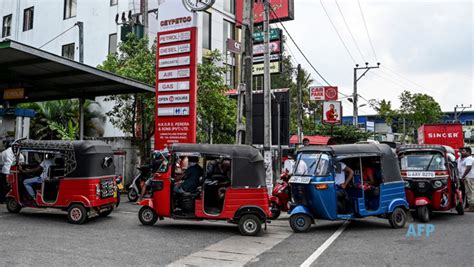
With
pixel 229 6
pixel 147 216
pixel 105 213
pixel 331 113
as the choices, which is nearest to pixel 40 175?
pixel 105 213

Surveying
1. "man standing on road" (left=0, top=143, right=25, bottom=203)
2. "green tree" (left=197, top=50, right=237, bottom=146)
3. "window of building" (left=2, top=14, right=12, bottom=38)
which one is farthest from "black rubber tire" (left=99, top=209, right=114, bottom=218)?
"window of building" (left=2, top=14, right=12, bottom=38)

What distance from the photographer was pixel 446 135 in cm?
2533

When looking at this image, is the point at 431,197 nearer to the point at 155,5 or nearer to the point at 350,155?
the point at 350,155

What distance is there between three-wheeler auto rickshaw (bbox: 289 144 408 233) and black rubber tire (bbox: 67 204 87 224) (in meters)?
4.72

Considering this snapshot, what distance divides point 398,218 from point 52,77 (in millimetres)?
12009

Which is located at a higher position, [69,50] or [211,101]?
[69,50]

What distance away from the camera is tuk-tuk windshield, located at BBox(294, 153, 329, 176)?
934cm

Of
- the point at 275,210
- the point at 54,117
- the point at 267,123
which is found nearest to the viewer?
the point at 275,210

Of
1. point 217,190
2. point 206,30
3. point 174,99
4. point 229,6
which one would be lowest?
point 217,190

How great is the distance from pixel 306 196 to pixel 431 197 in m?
3.53

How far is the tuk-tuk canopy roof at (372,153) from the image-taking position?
9461 mm

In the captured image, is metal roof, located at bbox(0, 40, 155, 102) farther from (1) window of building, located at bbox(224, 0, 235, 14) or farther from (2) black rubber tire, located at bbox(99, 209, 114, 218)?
(1) window of building, located at bbox(224, 0, 235, 14)

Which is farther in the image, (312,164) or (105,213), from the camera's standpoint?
(105,213)

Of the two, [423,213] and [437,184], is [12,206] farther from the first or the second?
[437,184]
